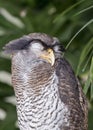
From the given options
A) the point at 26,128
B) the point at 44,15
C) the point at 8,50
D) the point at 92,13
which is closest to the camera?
the point at 8,50

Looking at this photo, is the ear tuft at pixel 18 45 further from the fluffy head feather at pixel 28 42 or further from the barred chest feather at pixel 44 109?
the barred chest feather at pixel 44 109

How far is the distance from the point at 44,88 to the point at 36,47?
134 millimetres

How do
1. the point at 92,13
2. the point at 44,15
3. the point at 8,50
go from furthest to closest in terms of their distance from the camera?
the point at 44,15
the point at 92,13
the point at 8,50

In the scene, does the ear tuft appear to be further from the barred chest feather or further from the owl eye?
the barred chest feather

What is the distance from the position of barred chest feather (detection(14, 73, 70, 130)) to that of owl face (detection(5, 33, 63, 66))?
0.32 feet

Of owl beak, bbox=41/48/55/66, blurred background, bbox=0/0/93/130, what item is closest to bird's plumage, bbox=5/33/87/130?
owl beak, bbox=41/48/55/66

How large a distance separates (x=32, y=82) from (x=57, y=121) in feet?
0.41

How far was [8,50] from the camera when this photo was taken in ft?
5.42

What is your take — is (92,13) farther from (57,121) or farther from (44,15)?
(57,121)

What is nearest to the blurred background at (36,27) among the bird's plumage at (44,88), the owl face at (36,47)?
the bird's plumage at (44,88)

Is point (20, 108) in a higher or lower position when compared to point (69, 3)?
lower

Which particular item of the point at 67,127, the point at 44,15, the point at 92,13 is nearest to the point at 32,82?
the point at 67,127

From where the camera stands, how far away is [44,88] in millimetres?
1733

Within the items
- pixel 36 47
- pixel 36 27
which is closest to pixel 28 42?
pixel 36 47
